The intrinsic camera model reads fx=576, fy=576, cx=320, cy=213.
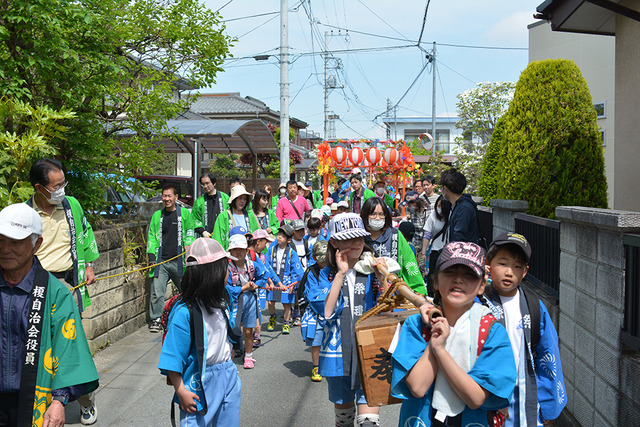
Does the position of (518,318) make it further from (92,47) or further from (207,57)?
(207,57)

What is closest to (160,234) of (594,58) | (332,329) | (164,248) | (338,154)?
(164,248)

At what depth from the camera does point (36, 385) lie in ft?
9.10

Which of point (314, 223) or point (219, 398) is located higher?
point (314, 223)

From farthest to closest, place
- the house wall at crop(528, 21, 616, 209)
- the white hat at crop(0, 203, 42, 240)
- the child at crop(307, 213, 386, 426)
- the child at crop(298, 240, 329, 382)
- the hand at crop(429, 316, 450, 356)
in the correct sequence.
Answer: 1. the house wall at crop(528, 21, 616, 209)
2. the child at crop(298, 240, 329, 382)
3. the child at crop(307, 213, 386, 426)
4. the white hat at crop(0, 203, 42, 240)
5. the hand at crop(429, 316, 450, 356)

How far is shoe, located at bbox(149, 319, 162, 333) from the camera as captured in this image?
8281 mm

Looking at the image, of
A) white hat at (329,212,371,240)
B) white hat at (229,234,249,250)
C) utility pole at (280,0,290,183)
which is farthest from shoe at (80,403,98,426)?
utility pole at (280,0,290,183)

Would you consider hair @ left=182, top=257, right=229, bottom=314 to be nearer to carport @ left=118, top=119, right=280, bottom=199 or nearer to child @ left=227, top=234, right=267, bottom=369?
child @ left=227, top=234, right=267, bottom=369

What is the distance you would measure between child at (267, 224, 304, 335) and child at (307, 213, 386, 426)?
3.94 meters

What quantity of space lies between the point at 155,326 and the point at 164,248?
44.6 inches

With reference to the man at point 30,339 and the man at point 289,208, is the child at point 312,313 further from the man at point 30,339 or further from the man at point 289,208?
the man at point 289,208

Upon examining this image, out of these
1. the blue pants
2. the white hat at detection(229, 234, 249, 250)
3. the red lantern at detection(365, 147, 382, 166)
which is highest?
the red lantern at detection(365, 147, 382, 166)

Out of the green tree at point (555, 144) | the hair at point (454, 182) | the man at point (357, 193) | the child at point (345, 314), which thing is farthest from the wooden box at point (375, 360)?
the man at point (357, 193)

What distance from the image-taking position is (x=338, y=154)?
18469 mm

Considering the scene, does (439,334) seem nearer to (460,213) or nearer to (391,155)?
(460,213)
